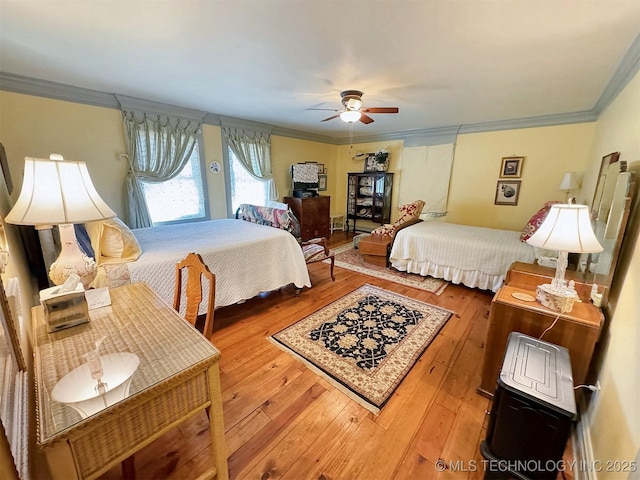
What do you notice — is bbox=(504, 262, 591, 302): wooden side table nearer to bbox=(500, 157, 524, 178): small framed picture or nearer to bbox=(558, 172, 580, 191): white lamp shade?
bbox=(558, 172, 580, 191): white lamp shade

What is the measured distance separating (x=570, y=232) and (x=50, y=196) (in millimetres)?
2396

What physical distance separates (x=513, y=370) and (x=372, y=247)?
2795mm

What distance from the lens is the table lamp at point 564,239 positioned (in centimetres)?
133

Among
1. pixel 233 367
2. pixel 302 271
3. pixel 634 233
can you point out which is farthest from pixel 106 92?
pixel 634 233

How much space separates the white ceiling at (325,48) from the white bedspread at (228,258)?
1545 mm

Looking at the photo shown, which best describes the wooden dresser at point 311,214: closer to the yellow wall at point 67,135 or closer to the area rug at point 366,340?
the area rug at point 366,340

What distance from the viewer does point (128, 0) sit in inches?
56.2

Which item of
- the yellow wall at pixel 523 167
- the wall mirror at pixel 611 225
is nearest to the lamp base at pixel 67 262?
the wall mirror at pixel 611 225

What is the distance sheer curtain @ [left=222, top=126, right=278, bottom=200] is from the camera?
166 inches

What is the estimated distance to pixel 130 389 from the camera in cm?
76

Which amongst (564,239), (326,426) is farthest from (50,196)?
(564,239)

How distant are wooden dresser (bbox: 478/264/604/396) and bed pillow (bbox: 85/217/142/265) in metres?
2.58

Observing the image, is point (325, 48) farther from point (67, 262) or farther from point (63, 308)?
point (63, 308)

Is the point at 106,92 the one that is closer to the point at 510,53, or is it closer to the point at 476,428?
the point at 510,53
